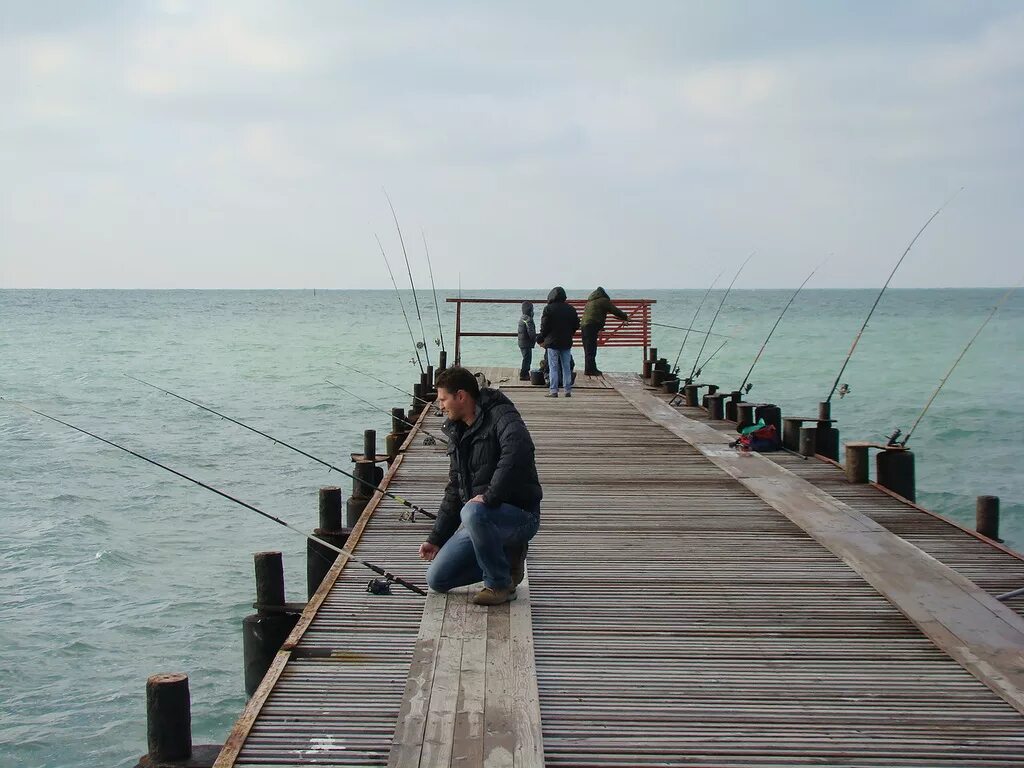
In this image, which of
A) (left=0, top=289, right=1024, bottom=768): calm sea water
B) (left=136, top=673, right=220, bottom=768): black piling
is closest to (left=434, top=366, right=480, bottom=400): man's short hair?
(left=136, top=673, right=220, bottom=768): black piling

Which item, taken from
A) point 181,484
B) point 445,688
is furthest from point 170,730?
point 181,484

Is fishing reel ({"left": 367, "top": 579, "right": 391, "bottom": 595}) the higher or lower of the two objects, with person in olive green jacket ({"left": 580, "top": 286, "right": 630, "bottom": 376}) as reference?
lower

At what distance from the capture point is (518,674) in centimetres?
403

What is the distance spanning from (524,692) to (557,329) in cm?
975

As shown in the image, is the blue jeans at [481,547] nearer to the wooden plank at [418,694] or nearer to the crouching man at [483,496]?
the crouching man at [483,496]

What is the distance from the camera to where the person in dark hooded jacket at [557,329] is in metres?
13.4

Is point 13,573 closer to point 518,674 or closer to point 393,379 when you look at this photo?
point 518,674

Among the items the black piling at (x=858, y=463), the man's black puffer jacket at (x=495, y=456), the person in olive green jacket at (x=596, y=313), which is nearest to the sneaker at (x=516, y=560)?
the man's black puffer jacket at (x=495, y=456)

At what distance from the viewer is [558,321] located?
525 inches

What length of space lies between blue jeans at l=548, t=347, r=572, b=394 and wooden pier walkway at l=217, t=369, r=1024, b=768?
689cm

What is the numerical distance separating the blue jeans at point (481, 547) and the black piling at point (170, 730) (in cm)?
139

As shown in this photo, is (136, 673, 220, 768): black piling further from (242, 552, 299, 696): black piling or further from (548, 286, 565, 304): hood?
(548, 286, 565, 304): hood

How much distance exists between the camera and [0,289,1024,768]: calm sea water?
7816 millimetres

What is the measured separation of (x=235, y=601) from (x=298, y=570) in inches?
40.6
